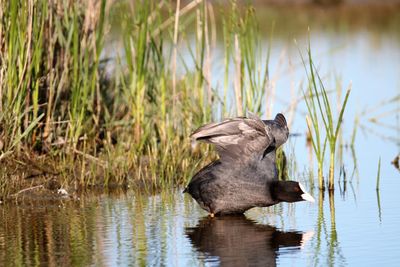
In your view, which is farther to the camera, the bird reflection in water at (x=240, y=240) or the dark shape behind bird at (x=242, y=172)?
the dark shape behind bird at (x=242, y=172)

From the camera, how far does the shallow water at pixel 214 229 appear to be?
19.6 ft

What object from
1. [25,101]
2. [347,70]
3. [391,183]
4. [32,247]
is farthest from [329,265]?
[347,70]

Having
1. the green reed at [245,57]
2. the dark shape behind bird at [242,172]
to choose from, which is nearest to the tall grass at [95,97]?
the green reed at [245,57]

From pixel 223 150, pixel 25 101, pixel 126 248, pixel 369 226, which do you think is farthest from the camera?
pixel 25 101

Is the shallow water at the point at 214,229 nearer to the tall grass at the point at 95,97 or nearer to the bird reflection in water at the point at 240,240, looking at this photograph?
the bird reflection in water at the point at 240,240

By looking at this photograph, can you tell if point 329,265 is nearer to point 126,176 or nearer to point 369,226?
point 369,226

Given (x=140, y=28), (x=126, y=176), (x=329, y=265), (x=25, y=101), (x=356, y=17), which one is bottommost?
(x=329, y=265)

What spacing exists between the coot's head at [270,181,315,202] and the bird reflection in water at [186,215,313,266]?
255mm

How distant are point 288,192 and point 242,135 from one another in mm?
592

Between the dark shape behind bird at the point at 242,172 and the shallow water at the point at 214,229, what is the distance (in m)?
0.13

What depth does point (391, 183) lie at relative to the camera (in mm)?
8188

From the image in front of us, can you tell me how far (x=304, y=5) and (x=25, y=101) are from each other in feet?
45.7

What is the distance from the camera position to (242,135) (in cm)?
743

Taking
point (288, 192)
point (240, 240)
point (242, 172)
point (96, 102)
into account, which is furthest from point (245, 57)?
point (240, 240)
